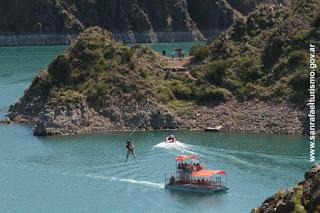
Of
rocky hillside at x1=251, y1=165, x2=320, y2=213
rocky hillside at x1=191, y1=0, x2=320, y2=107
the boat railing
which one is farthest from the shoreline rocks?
rocky hillside at x1=251, y1=165, x2=320, y2=213

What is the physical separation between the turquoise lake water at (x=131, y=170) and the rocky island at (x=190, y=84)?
3.64m

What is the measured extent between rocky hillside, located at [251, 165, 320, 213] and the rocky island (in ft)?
193

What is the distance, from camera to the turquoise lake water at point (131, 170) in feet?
205

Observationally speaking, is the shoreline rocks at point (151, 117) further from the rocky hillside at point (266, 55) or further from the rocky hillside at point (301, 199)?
the rocky hillside at point (301, 199)

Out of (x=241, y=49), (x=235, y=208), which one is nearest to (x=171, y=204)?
(x=235, y=208)

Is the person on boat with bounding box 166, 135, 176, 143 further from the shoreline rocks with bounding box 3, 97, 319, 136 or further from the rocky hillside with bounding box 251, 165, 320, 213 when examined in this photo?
the rocky hillside with bounding box 251, 165, 320, 213

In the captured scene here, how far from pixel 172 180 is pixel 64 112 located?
31.6 meters

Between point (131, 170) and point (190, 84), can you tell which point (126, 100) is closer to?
point (190, 84)

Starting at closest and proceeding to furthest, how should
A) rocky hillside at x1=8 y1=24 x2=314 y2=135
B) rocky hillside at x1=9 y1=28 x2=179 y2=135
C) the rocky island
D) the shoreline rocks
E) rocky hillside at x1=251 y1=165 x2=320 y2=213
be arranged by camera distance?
rocky hillside at x1=251 y1=165 x2=320 y2=213
the shoreline rocks
rocky hillside at x1=8 y1=24 x2=314 y2=135
the rocky island
rocky hillside at x1=9 y1=28 x2=179 y2=135

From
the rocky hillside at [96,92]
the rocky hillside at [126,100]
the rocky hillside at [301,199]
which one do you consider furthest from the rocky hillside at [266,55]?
the rocky hillside at [301,199]

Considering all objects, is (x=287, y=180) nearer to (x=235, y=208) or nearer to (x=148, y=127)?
(x=235, y=208)

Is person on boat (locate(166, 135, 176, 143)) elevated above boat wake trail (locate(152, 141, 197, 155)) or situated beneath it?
elevated above

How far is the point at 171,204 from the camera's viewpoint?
62.1 meters

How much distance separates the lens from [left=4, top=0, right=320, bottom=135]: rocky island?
9594 centimetres
